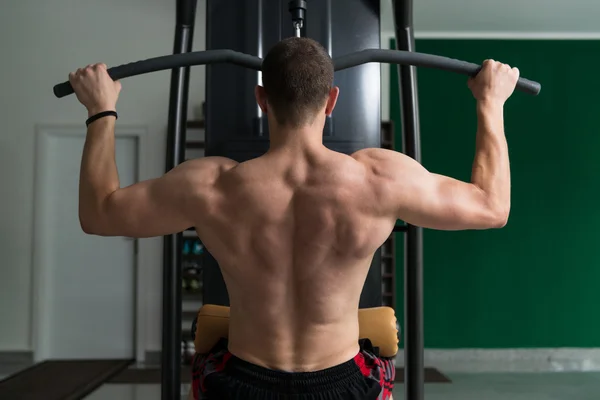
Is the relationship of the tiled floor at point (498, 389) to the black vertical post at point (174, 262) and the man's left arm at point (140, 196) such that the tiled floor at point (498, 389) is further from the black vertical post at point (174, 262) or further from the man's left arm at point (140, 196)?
the man's left arm at point (140, 196)

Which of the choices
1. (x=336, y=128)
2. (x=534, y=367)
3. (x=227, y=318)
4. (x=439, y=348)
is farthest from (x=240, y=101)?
(x=534, y=367)

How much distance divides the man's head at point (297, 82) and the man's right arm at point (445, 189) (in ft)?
0.48

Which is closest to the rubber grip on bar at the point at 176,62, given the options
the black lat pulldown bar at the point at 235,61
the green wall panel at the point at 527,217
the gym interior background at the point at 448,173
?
the black lat pulldown bar at the point at 235,61

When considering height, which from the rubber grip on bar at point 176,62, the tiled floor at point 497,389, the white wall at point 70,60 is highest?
the white wall at point 70,60

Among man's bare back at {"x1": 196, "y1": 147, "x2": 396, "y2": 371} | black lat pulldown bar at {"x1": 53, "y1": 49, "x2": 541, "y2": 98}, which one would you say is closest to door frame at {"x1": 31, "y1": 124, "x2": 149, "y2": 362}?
black lat pulldown bar at {"x1": 53, "y1": 49, "x2": 541, "y2": 98}

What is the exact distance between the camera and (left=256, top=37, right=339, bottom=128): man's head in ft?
3.74

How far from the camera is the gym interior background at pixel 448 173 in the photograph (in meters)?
5.32

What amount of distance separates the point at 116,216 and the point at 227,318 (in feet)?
1.47

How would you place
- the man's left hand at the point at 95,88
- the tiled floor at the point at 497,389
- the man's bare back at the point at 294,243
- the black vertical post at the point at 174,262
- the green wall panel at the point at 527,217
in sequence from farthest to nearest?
1. the green wall panel at the point at 527,217
2. the tiled floor at the point at 497,389
3. the black vertical post at the point at 174,262
4. the man's left hand at the point at 95,88
5. the man's bare back at the point at 294,243

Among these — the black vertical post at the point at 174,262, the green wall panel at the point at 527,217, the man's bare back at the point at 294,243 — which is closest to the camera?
the man's bare back at the point at 294,243

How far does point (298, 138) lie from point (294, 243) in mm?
216

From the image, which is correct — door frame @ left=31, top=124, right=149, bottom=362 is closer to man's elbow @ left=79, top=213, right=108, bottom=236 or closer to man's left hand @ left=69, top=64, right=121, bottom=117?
man's left hand @ left=69, top=64, right=121, bottom=117

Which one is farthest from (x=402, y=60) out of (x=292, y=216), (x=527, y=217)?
(x=527, y=217)

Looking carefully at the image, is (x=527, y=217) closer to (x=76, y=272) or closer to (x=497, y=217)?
(x=76, y=272)
